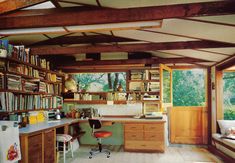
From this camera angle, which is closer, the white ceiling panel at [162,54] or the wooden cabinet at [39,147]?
the wooden cabinet at [39,147]

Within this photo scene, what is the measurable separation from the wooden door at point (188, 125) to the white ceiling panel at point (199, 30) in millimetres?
3090

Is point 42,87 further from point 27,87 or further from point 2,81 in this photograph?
point 2,81

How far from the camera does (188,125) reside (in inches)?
270

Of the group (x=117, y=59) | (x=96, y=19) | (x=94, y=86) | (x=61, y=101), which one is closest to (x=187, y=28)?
(x=96, y=19)

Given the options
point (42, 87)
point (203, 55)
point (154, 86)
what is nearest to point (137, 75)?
point (154, 86)

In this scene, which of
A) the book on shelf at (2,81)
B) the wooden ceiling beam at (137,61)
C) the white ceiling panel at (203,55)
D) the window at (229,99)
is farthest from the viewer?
the window at (229,99)

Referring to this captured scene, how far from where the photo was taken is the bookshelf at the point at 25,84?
4.17 metres

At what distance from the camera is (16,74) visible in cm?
455

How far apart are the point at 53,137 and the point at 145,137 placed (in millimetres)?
2299

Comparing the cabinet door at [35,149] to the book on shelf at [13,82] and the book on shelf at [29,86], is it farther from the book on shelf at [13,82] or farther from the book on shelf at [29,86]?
the book on shelf at [29,86]

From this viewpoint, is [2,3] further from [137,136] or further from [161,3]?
[137,136]

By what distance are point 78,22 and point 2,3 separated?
100 centimetres

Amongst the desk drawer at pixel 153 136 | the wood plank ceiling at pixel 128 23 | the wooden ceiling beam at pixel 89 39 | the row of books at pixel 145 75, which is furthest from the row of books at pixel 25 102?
the desk drawer at pixel 153 136

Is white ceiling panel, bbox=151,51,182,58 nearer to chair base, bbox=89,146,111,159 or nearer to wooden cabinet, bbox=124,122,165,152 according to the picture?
wooden cabinet, bbox=124,122,165,152
